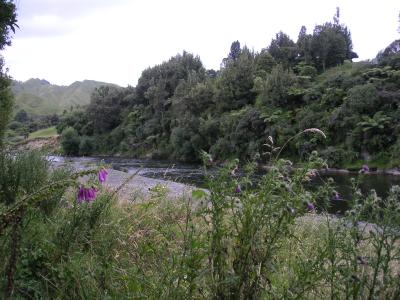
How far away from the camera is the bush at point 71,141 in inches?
2566

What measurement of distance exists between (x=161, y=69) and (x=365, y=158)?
144ft

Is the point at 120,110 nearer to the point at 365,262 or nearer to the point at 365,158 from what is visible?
the point at 365,158

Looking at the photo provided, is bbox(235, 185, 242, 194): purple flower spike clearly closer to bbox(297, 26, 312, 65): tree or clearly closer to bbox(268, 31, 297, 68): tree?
bbox(297, 26, 312, 65): tree

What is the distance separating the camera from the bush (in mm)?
65188

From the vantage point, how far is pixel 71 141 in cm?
6619

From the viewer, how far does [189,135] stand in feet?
163

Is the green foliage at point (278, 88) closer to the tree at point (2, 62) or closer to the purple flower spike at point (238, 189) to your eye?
the tree at point (2, 62)

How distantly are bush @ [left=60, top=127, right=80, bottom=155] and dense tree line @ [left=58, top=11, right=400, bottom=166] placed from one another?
23 centimetres

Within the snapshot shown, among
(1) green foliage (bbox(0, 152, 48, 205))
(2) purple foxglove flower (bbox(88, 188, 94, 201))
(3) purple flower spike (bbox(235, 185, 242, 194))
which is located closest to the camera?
(3) purple flower spike (bbox(235, 185, 242, 194))

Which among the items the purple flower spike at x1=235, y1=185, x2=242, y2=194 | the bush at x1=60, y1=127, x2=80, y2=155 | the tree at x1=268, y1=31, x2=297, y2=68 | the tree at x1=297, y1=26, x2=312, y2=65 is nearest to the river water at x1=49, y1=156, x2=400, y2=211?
the purple flower spike at x1=235, y1=185, x2=242, y2=194

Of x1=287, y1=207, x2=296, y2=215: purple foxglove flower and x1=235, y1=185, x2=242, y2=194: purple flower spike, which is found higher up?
x1=235, y1=185, x2=242, y2=194: purple flower spike

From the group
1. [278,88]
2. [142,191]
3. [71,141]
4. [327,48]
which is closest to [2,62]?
[142,191]

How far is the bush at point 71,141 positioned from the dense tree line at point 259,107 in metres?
0.23

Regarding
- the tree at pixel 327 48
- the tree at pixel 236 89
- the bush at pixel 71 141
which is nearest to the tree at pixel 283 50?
the tree at pixel 327 48
